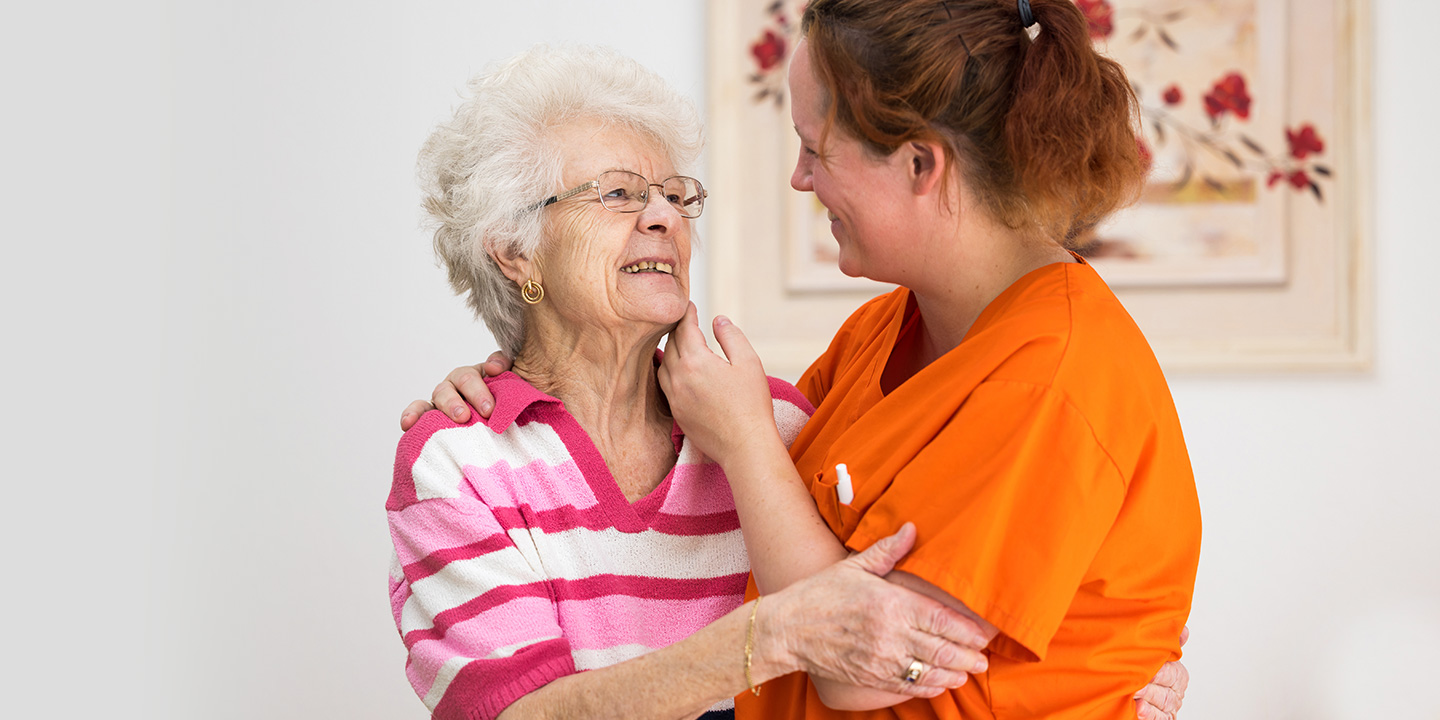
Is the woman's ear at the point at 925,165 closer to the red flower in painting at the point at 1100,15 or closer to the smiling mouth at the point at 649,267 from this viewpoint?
the smiling mouth at the point at 649,267

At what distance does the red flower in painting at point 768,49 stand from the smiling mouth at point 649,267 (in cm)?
102

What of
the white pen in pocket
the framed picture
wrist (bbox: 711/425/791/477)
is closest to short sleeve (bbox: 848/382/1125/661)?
the white pen in pocket

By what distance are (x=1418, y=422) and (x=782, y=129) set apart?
1.61 m

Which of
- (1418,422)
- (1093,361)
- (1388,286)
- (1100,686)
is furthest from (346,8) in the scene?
(1418,422)

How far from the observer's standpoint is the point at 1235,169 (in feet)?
7.52

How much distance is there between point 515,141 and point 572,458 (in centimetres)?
47

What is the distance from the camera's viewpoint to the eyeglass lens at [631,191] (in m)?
1.47

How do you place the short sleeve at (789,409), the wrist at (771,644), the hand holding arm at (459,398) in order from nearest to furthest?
the wrist at (771,644), the hand holding arm at (459,398), the short sleeve at (789,409)

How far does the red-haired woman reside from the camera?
1006 millimetres

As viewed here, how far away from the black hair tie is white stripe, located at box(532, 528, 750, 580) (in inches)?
31.4

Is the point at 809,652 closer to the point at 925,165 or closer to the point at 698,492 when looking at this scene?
the point at 698,492

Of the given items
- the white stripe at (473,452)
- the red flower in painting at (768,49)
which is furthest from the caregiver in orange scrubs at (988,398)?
the red flower in painting at (768,49)

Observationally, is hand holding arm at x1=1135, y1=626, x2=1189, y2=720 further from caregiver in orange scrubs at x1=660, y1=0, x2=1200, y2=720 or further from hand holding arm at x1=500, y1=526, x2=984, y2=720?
hand holding arm at x1=500, y1=526, x2=984, y2=720

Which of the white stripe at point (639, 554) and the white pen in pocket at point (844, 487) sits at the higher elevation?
the white pen in pocket at point (844, 487)
